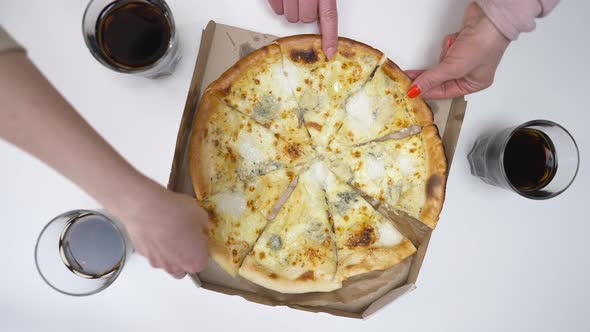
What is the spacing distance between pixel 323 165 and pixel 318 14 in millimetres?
600

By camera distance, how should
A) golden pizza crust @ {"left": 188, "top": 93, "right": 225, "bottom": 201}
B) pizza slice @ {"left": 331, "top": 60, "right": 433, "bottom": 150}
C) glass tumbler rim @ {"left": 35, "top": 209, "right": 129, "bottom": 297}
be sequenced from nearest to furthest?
glass tumbler rim @ {"left": 35, "top": 209, "right": 129, "bottom": 297} < golden pizza crust @ {"left": 188, "top": 93, "right": 225, "bottom": 201} < pizza slice @ {"left": 331, "top": 60, "right": 433, "bottom": 150}

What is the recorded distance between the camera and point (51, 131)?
95 cm

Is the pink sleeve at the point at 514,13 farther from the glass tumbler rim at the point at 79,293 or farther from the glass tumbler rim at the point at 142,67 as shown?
the glass tumbler rim at the point at 79,293

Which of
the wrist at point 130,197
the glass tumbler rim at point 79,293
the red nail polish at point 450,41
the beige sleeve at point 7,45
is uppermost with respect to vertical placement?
the red nail polish at point 450,41

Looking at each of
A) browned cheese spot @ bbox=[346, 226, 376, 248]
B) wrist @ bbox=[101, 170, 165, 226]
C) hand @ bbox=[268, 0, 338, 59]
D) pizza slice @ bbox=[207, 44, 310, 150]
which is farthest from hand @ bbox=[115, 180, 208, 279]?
hand @ bbox=[268, 0, 338, 59]

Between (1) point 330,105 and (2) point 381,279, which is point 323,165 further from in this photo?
(2) point 381,279

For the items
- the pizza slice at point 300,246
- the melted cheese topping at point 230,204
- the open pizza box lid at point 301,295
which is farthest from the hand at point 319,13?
the melted cheese topping at point 230,204

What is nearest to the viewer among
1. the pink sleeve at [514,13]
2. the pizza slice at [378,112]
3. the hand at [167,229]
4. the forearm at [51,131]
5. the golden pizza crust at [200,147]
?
the forearm at [51,131]

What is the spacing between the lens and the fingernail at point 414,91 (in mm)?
1701

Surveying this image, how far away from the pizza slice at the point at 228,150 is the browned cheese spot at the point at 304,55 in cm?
31

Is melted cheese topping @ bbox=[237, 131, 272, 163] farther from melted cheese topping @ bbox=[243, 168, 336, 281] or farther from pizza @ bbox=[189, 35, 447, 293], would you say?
melted cheese topping @ bbox=[243, 168, 336, 281]

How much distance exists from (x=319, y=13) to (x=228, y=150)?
63 centimetres

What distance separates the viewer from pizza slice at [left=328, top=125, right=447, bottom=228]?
5.87 ft

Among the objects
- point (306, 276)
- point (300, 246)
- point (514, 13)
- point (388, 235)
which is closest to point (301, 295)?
point (306, 276)
